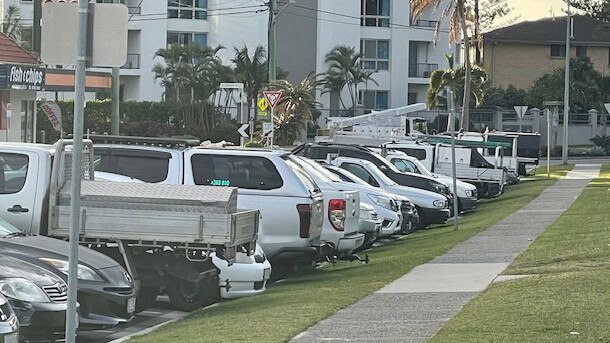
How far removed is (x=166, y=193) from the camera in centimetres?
1416

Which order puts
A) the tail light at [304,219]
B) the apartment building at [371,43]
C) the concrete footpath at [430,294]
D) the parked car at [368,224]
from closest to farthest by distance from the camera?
the concrete footpath at [430,294], the tail light at [304,219], the parked car at [368,224], the apartment building at [371,43]

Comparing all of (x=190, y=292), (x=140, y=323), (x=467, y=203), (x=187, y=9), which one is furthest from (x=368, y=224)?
(x=187, y=9)

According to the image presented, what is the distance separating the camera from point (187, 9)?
74.6 m

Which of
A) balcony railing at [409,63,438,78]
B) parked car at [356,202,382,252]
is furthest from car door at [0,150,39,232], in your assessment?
balcony railing at [409,63,438,78]

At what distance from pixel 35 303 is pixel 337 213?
767cm

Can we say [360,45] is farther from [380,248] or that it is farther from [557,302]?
[557,302]

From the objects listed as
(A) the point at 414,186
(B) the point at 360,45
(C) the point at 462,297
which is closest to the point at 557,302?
(C) the point at 462,297

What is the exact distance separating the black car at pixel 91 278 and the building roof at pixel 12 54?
91.3 ft

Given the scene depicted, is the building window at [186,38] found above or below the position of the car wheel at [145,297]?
above

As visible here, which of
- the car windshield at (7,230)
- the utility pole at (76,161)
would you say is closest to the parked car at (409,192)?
the car windshield at (7,230)

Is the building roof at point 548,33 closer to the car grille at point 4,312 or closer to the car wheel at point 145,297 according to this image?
the car wheel at point 145,297

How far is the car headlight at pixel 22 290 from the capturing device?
11.5 meters

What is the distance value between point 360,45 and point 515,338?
69.3m

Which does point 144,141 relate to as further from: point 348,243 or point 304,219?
point 348,243
